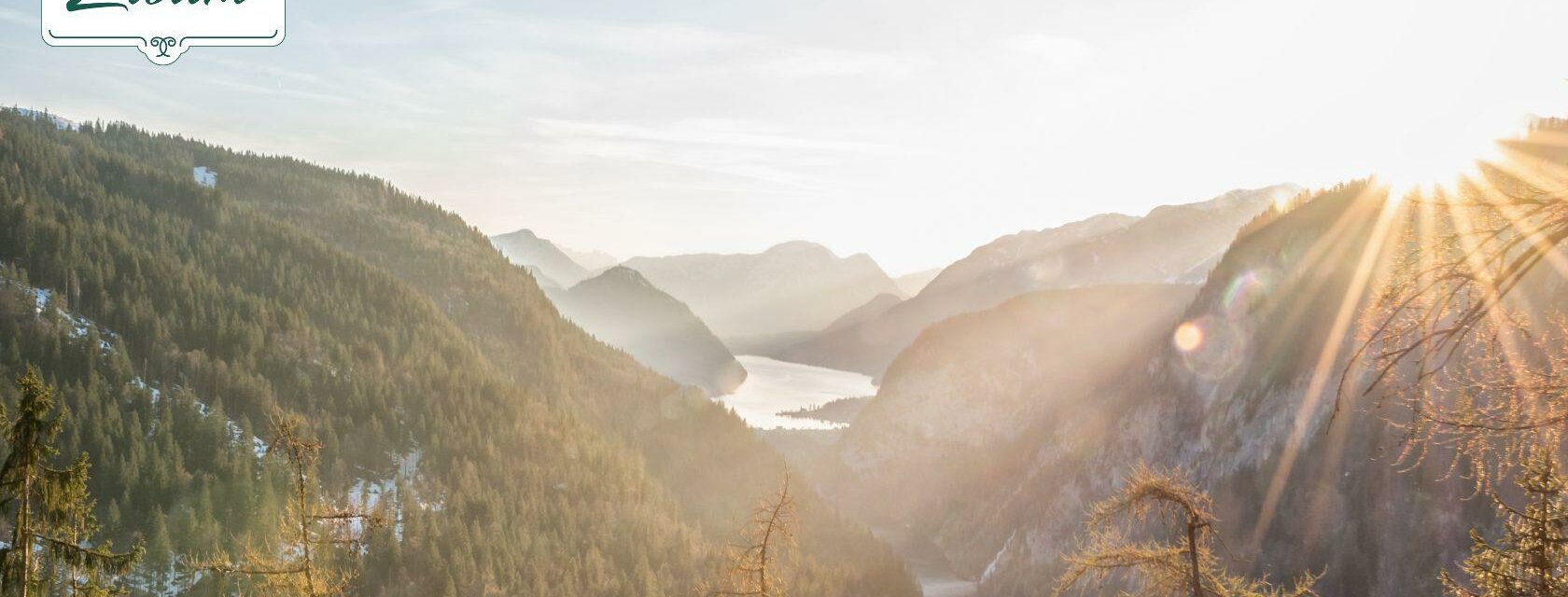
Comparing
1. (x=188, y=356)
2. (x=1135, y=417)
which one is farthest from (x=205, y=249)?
(x=1135, y=417)

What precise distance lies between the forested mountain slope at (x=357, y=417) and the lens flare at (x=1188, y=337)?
141 feet

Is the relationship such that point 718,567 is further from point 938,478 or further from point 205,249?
point 205,249

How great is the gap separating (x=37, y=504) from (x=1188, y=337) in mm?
84600

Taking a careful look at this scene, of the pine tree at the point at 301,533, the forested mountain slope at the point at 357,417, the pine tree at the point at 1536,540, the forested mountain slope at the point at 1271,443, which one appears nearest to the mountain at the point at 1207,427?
the forested mountain slope at the point at 1271,443

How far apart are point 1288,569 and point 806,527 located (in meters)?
68.8

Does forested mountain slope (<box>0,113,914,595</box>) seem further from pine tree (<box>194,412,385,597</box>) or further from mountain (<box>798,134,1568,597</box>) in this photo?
pine tree (<box>194,412,385,597</box>)

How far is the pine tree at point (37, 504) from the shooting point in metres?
22.4

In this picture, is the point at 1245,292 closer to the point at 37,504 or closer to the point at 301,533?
the point at 301,533

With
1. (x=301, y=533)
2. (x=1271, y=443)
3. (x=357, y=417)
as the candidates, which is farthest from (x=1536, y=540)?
(x=357, y=417)

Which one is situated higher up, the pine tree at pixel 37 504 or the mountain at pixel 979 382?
the pine tree at pixel 37 504

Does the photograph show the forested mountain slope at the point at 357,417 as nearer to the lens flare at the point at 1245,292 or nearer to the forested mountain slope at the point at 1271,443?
the forested mountain slope at the point at 1271,443

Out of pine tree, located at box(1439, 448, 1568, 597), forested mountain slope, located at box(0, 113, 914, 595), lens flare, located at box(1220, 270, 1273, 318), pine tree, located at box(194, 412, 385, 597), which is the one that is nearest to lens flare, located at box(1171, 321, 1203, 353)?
lens flare, located at box(1220, 270, 1273, 318)

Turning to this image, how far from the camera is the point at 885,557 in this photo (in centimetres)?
11238

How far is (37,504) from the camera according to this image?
2344 cm
